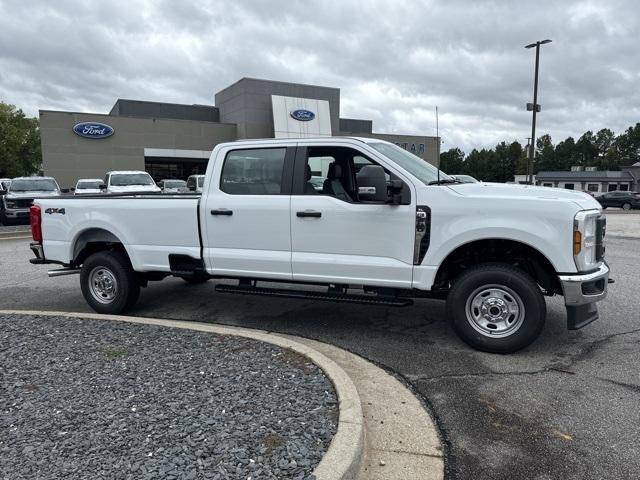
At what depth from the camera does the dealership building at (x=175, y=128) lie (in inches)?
1475

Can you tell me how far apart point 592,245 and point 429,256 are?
144cm

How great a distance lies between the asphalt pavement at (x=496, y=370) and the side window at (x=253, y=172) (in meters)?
1.55

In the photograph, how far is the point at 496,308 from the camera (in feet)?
16.0

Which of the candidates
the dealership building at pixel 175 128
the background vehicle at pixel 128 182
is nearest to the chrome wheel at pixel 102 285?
the background vehicle at pixel 128 182

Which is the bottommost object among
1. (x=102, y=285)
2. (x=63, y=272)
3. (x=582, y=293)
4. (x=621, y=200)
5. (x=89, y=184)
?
(x=621, y=200)

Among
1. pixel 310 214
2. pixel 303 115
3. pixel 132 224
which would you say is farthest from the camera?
pixel 303 115

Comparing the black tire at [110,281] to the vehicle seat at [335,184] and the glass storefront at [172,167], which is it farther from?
the glass storefront at [172,167]

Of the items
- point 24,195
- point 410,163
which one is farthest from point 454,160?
point 410,163

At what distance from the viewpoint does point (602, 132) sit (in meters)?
132

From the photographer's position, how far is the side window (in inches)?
222

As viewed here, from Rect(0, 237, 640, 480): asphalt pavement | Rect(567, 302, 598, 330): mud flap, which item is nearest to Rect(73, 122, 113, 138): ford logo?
Rect(0, 237, 640, 480): asphalt pavement

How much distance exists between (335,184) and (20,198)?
15.7 meters

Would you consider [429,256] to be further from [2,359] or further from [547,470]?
[2,359]

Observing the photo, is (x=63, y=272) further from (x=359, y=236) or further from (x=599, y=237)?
(x=599, y=237)
